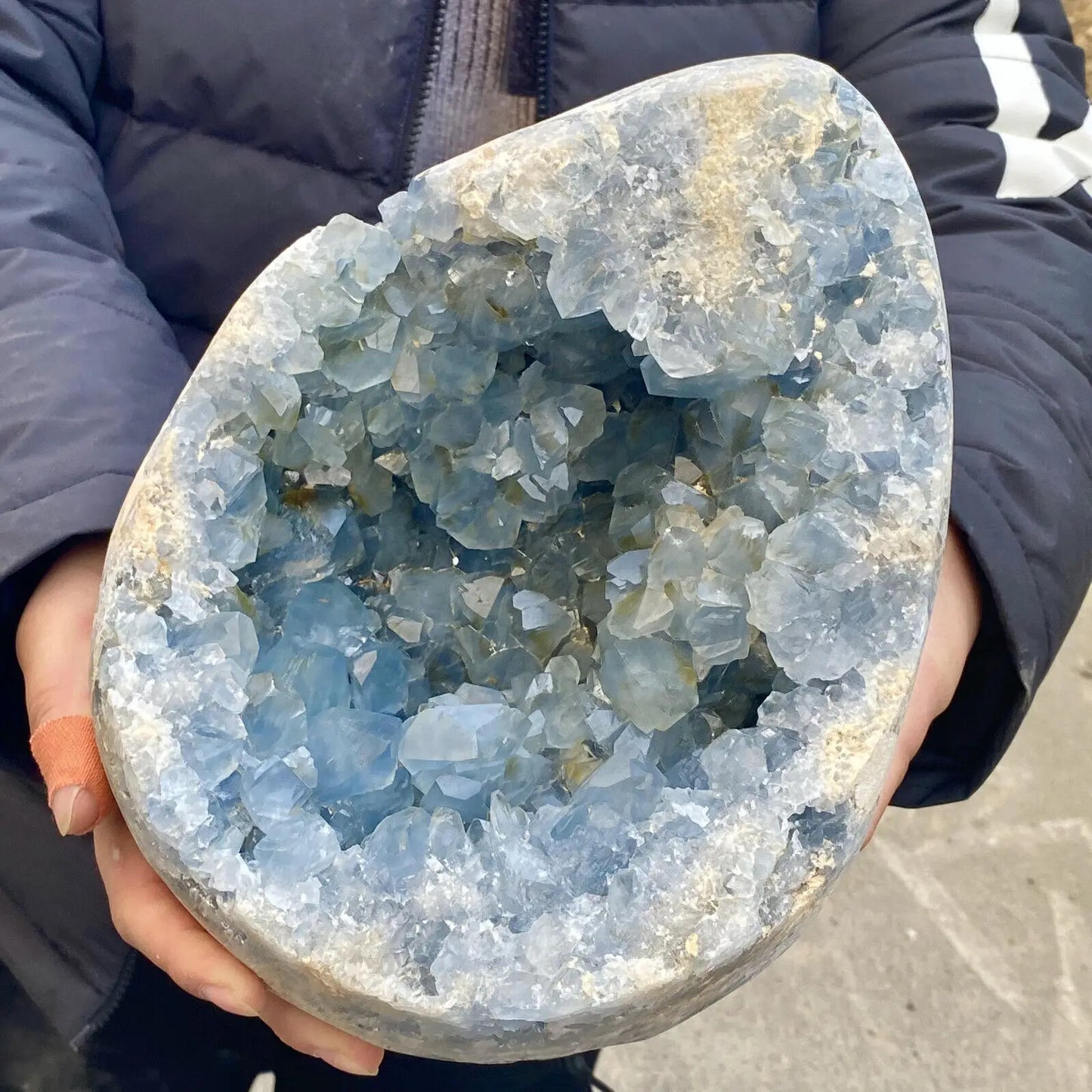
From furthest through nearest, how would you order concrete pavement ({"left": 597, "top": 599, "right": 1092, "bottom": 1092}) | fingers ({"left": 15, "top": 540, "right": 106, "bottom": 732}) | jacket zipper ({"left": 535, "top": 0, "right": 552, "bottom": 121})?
concrete pavement ({"left": 597, "top": 599, "right": 1092, "bottom": 1092}) → jacket zipper ({"left": 535, "top": 0, "right": 552, "bottom": 121}) → fingers ({"left": 15, "top": 540, "right": 106, "bottom": 732})

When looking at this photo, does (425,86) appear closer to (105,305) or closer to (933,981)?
(105,305)

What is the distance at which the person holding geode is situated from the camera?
50 cm

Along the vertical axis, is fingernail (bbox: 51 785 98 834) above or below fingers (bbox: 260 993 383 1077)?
above

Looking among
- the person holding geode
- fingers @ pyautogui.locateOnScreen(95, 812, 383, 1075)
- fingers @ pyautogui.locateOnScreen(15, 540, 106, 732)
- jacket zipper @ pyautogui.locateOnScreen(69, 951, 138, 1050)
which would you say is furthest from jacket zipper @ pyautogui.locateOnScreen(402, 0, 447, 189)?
jacket zipper @ pyautogui.locateOnScreen(69, 951, 138, 1050)

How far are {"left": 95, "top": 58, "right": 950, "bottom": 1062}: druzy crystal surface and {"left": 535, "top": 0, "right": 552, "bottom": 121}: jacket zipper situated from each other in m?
0.27

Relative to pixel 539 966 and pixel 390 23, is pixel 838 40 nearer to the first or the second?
pixel 390 23

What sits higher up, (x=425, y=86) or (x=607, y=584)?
(x=425, y=86)

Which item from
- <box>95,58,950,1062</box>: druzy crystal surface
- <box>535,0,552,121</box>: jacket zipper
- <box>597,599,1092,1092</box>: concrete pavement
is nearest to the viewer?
<box>95,58,950,1062</box>: druzy crystal surface

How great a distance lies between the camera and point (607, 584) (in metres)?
0.46

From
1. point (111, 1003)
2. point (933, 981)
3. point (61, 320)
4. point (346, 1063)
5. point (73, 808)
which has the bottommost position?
point (933, 981)

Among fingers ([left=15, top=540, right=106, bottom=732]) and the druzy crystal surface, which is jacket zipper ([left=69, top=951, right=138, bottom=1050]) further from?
the druzy crystal surface

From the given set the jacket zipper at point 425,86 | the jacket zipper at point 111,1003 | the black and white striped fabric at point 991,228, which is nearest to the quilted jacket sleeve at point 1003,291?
the black and white striped fabric at point 991,228

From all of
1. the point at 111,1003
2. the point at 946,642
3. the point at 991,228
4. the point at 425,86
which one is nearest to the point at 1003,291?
the point at 991,228

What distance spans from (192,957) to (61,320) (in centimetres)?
34
